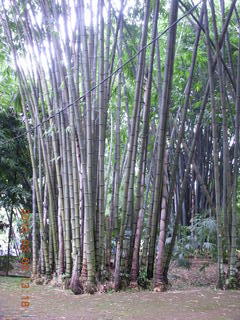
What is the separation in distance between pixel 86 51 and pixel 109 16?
45 centimetres

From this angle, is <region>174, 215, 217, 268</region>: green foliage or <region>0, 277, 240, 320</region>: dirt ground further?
<region>174, 215, 217, 268</region>: green foliage

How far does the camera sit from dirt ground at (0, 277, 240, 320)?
2.49m

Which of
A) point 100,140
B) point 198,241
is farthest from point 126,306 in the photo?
point 198,241

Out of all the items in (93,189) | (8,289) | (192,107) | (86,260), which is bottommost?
(8,289)

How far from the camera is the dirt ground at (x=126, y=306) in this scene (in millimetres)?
2492

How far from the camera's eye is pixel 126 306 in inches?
109

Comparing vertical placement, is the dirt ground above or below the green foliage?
below

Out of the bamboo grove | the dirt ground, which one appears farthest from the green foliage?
the dirt ground

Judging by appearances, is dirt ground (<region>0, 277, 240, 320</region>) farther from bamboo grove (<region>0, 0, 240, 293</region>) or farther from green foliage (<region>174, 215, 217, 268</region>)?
green foliage (<region>174, 215, 217, 268</region>)

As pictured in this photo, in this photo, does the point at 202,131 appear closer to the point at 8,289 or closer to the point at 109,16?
the point at 109,16

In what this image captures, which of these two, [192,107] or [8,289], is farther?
[192,107]

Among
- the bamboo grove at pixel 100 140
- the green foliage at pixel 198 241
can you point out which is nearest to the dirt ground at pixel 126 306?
the bamboo grove at pixel 100 140

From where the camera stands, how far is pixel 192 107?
568 cm

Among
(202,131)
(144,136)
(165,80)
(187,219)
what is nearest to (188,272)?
(187,219)
